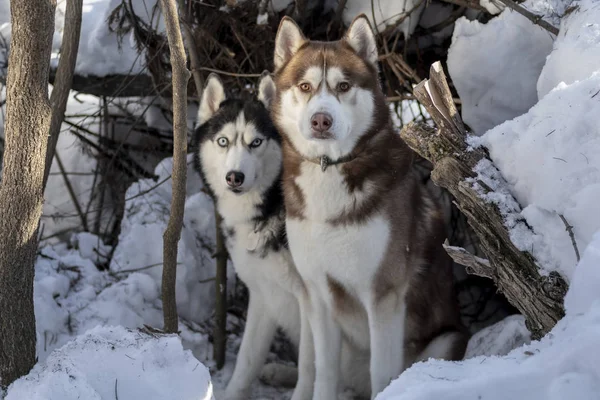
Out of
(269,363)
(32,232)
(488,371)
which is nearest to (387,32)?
(269,363)

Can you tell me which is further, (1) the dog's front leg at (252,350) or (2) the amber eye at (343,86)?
(1) the dog's front leg at (252,350)

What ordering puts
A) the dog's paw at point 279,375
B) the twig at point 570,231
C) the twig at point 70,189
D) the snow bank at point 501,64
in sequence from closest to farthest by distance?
the twig at point 570,231
the snow bank at point 501,64
the dog's paw at point 279,375
the twig at point 70,189

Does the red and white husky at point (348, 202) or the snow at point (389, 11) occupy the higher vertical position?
the snow at point (389, 11)

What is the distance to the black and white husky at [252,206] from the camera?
451 centimetres

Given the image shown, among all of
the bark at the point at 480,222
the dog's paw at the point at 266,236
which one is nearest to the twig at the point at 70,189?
the dog's paw at the point at 266,236

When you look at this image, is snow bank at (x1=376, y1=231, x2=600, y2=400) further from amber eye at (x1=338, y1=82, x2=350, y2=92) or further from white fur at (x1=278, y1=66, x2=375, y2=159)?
amber eye at (x1=338, y1=82, x2=350, y2=92)

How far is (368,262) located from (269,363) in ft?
5.62

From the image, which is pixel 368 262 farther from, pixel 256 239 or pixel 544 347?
pixel 544 347

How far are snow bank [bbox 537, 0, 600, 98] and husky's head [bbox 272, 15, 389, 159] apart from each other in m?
0.93

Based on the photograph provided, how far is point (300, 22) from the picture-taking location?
5477mm

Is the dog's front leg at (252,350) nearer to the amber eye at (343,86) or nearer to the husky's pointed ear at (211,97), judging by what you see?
the husky's pointed ear at (211,97)

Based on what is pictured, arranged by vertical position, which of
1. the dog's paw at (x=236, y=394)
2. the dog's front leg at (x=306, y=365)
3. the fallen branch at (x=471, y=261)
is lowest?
the dog's paw at (x=236, y=394)

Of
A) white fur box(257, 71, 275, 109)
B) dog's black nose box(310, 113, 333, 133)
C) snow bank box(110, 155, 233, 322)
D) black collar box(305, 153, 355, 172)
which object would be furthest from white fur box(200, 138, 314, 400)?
snow bank box(110, 155, 233, 322)

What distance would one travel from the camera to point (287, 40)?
14.0 ft
